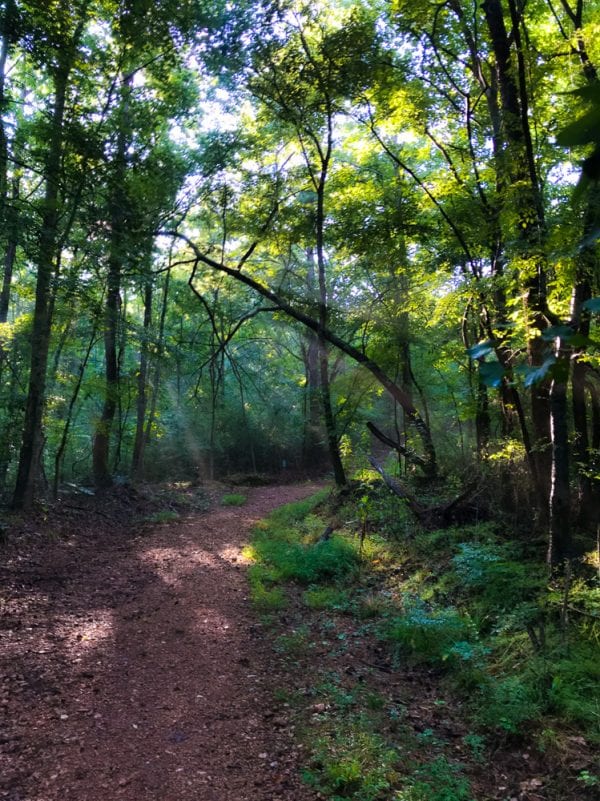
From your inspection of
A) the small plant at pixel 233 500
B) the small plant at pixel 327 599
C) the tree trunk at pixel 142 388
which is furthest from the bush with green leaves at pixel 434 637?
the tree trunk at pixel 142 388

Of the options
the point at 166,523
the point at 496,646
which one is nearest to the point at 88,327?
the point at 166,523

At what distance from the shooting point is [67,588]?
7199 mm

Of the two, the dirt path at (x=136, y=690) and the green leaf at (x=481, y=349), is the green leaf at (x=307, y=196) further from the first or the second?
the green leaf at (x=481, y=349)

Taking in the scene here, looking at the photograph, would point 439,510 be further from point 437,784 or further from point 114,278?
point 114,278

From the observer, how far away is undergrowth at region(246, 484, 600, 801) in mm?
3672

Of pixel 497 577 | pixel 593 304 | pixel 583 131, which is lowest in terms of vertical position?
pixel 497 577

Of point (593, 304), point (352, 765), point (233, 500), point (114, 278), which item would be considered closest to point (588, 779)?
point (352, 765)

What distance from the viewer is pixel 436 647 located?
5.36 metres

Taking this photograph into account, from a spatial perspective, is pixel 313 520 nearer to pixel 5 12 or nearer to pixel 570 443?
pixel 570 443

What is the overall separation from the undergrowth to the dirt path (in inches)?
16.3

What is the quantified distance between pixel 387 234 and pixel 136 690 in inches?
361

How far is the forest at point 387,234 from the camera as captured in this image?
5.56m

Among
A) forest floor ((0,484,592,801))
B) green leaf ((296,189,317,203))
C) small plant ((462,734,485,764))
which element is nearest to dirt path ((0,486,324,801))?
forest floor ((0,484,592,801))

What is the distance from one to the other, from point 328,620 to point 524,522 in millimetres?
3294
